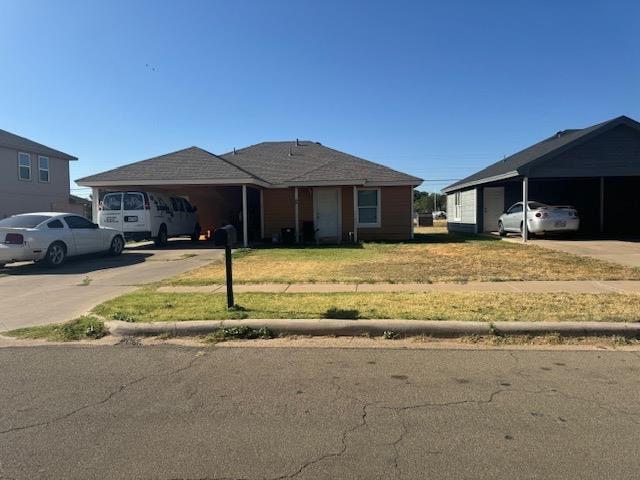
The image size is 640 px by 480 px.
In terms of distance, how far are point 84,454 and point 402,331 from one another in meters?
4.02

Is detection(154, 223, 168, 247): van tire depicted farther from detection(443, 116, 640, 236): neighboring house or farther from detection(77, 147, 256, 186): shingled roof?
detection(443, 116, 640, 236): neighboring house

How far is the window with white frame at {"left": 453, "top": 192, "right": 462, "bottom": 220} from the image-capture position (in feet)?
96.1

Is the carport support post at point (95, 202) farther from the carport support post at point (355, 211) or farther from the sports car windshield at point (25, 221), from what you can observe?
the carport support post at point (355, 211)

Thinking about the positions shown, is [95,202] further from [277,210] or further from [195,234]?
[277,210]

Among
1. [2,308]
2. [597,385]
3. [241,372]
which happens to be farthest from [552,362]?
[2,308]

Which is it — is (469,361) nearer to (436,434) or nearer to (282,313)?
(436,434)

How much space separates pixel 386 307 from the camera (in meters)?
7.55

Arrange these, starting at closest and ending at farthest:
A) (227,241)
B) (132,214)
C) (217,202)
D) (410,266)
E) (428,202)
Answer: (227,241), (410,266), (132,214), (217,202), (428,202)

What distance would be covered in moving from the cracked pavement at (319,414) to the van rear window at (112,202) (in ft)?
44.2

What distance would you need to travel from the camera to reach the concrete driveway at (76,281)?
8.11 m

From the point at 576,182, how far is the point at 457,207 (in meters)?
7.05

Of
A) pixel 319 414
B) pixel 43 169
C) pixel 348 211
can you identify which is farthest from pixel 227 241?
pixel 43 169

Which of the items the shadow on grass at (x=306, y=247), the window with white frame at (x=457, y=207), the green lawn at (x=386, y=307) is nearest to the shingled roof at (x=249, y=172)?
the shadow on grass at (x=306, y=247)

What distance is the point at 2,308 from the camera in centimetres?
847
